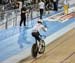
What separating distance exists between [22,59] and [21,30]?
846cm

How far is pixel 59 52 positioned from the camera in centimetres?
1589

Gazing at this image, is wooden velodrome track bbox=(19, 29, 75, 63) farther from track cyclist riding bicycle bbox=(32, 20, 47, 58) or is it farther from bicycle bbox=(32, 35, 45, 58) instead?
track cyclist riding bicycle bbox=(32, 20, 47, 58)

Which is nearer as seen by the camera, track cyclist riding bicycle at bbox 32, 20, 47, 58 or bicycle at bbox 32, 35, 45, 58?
track cyclist riding bicycle at bbox 32, 20, 47, 58

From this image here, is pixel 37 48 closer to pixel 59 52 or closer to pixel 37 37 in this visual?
pixel 37 37

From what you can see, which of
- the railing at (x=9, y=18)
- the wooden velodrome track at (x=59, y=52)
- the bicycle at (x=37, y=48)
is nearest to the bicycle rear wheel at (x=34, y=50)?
the bicycle at (x=37, y=48)

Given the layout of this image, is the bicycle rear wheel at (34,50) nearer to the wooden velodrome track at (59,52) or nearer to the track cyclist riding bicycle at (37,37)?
the track cyclist riding bicycle at (37,37)

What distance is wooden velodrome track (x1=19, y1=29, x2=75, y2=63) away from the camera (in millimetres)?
14184

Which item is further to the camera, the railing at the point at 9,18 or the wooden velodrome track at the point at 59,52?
the railing at the point at 9,18

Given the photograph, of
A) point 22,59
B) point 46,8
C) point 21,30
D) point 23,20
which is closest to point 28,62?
point 22,59

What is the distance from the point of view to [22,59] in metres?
14.5

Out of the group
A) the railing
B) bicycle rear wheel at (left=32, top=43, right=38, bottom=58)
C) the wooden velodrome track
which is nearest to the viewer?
the wooden velodrome track

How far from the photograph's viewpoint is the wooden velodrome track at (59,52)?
1418 cm

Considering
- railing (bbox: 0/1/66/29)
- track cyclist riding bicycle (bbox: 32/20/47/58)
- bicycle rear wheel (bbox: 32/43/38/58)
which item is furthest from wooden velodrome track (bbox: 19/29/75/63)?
railing (bbox: 0/1/66/29)

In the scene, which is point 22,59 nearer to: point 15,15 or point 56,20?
point 15,15
